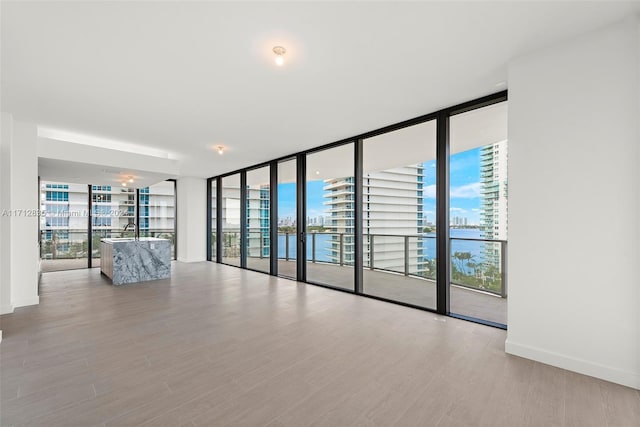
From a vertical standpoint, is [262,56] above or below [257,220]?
above

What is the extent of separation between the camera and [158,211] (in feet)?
30.9

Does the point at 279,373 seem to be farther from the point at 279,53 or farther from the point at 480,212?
the point at 480,212

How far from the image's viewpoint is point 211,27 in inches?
87.1

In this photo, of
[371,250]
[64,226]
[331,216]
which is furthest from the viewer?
[64,226]

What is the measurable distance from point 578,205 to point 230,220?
8.49m

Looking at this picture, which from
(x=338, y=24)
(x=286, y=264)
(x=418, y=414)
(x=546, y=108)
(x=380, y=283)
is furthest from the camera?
(x=286, y=264)

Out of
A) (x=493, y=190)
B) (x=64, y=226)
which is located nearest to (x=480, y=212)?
(x=493, y=190)

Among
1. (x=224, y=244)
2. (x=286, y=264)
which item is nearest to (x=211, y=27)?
(x=286, y=264)

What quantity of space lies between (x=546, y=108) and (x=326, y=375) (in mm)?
3001

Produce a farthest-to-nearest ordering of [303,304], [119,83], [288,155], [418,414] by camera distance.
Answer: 1. [288,155]
2. [303,304]
3. [119,83]
4. [418,414]

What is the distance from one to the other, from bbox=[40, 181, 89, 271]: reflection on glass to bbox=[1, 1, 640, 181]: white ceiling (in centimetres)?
447

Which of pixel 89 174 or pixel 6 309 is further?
pixel 89 174

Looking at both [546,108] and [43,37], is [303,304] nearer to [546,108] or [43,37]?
[546,108]

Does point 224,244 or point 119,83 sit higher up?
point 119,83
